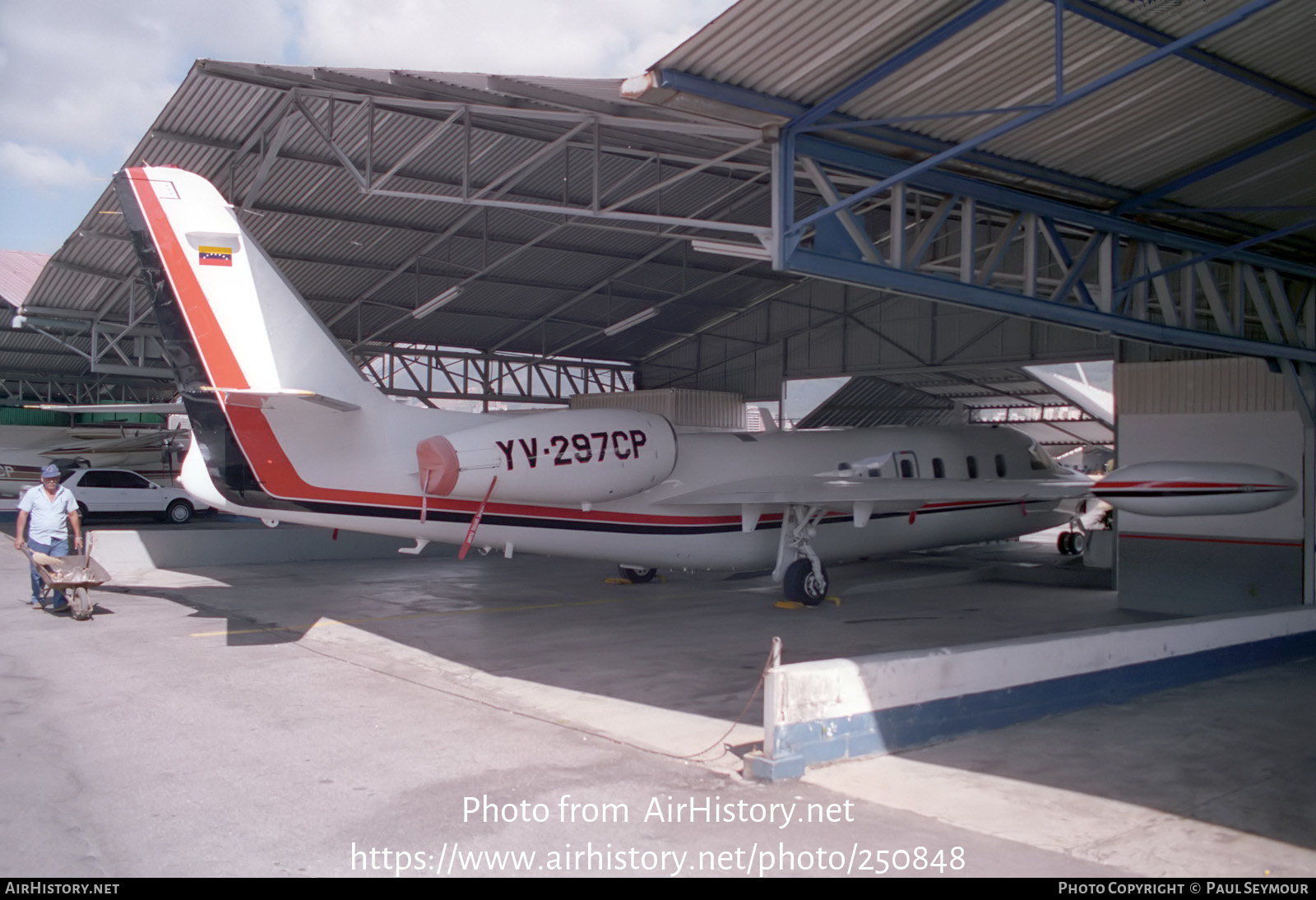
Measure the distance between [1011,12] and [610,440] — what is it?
24.7ft

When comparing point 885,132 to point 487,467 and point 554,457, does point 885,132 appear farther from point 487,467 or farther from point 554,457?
point 487,467

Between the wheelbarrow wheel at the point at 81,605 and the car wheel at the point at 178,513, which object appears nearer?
the wheelbarrow wheel at the point at 81,605

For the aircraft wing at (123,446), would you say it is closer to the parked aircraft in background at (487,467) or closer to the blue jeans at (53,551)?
the blue jeans at (53,551)

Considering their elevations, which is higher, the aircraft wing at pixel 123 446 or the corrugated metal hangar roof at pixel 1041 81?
the corrugated metal hangar roof at pixel 1041 81

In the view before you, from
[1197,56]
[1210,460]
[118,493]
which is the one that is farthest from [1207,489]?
[118,493]

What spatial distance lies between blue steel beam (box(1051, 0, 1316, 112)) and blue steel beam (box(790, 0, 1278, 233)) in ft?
1.09

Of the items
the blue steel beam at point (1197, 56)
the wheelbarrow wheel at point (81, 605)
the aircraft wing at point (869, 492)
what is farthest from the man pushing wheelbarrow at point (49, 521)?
the blue steel beam at point (1197, 56)

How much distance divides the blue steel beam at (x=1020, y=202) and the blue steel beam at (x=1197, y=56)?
7.40ft

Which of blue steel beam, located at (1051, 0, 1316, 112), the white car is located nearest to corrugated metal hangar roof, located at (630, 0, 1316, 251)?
blue steel beam, located at (1051, 0, 1316, 112)

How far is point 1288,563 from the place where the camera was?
47.0 feet

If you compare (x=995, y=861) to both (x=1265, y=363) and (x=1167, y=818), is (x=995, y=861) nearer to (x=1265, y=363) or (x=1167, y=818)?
(x=1167, y=818)

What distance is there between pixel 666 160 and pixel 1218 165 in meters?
9.20

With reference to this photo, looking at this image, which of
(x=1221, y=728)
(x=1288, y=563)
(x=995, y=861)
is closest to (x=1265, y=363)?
(x=1288, y=563)

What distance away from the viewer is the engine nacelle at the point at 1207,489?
43.7 ft
